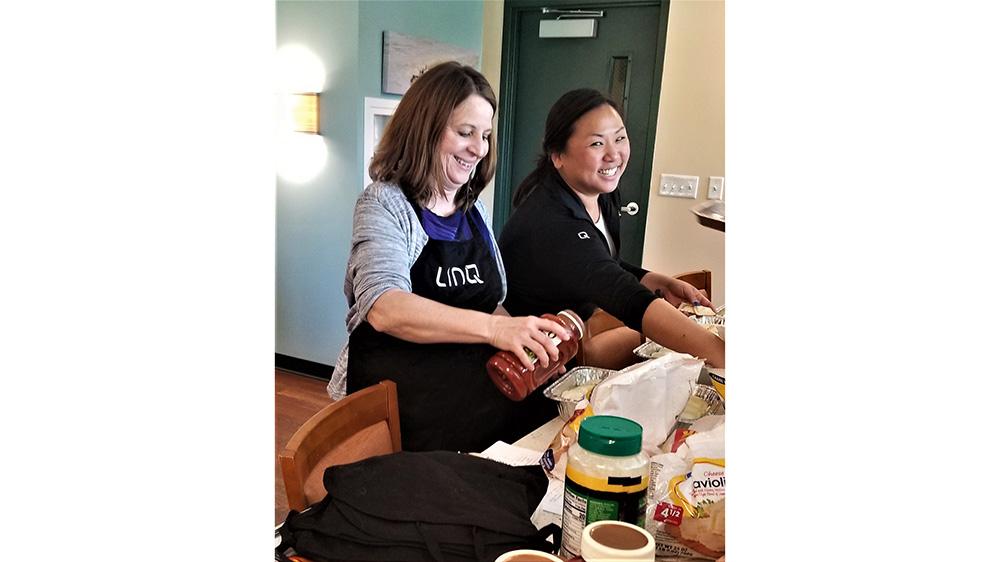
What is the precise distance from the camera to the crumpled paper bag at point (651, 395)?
2.37 ft

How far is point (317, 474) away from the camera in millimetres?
730

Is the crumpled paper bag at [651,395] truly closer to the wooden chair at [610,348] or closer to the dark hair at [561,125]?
the wooden chair at [610,348]

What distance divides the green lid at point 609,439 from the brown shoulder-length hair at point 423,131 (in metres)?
0.76

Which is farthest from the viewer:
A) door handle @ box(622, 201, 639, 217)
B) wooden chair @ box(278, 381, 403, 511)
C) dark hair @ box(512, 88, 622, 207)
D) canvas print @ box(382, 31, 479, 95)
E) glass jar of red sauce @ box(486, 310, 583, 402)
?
door handle @ box(622, 201, 639, 217)

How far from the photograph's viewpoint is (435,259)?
118 centimetres

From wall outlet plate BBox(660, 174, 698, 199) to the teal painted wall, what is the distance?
823 millimetres

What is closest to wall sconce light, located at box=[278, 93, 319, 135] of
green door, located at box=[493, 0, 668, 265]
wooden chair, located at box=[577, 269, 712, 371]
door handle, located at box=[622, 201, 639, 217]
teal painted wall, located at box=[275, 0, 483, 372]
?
teal painted wall, located at box=[275, 0, 483, 372]

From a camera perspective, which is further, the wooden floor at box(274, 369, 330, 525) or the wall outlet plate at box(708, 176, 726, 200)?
the wall outlet plate at box(708, 176, 726, 200)

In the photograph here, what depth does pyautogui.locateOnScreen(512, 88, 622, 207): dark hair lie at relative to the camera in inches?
48.8

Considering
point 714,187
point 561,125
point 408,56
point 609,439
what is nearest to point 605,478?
point 609,439

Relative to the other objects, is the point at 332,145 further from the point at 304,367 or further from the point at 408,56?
the point at 304,367

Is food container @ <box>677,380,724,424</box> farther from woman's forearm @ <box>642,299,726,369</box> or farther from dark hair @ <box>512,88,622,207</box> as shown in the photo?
dark hair @ <box>512,88,622,207</box>

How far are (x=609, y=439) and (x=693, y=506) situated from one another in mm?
127
